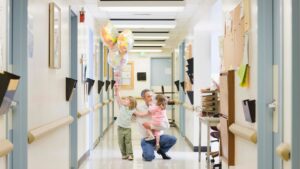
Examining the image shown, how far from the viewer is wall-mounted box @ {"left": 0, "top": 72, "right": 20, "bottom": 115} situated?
9.45 ft

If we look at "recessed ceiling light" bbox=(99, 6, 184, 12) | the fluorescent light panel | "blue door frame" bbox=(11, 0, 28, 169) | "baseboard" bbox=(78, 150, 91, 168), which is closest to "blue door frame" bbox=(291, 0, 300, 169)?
"blue door frame" bbox=(11, 0, 28, 169)

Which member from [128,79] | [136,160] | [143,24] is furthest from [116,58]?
[128,79]

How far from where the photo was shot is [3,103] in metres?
3.04

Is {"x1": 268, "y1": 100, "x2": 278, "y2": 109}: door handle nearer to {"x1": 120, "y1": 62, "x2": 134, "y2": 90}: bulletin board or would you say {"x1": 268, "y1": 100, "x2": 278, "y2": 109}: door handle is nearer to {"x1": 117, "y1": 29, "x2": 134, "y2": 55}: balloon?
{"x1": 117, "y1": 29, "x2": 134, "y2": 55}: balloon

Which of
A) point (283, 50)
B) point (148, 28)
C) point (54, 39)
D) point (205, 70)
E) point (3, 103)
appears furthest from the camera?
point (148, 28)

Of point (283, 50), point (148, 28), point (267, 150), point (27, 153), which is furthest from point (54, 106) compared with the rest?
point (148, 28)

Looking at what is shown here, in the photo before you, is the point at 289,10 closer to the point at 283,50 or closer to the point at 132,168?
the point at 283,50

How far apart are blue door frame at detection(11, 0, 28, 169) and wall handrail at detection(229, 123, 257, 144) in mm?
1922

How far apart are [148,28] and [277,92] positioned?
8.62 meters

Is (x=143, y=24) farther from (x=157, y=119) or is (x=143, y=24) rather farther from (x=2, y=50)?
(x=2, y=50)

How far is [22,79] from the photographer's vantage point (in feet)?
12.3

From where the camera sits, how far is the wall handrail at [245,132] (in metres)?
3.92

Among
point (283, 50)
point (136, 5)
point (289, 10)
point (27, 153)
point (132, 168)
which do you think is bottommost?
point (132, 168)

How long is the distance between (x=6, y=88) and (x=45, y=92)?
5.67 ft
